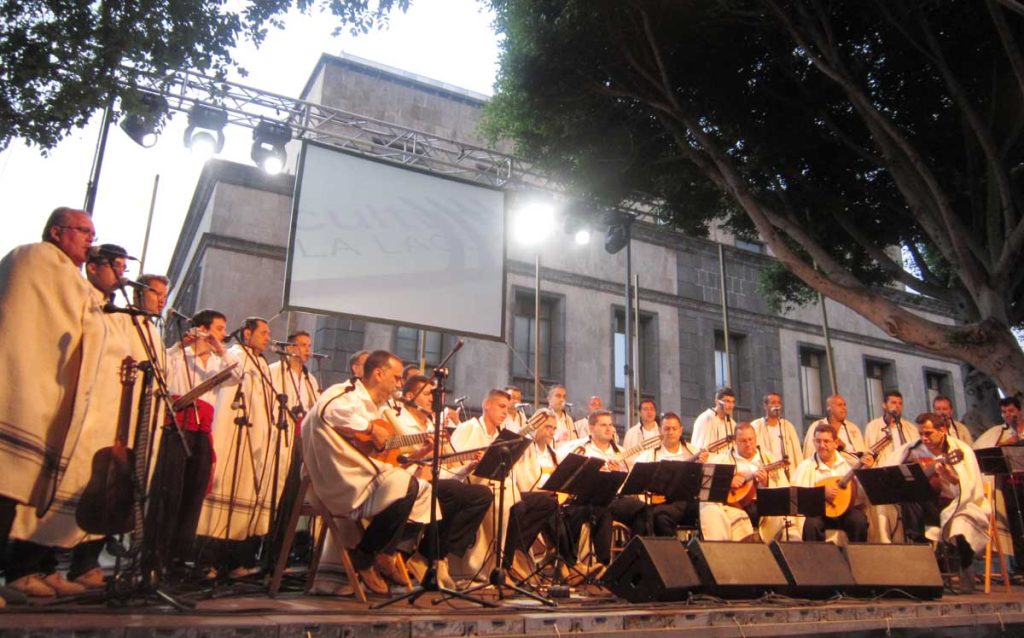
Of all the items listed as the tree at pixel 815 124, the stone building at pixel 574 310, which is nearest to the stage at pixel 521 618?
the tree at pixel 815 124

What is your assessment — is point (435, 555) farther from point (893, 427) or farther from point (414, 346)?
point (414, 346)

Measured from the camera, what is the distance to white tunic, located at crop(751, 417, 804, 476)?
33.9 feet

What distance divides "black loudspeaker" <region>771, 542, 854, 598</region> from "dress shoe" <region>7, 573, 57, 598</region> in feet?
17.7

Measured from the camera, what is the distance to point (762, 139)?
1228 centimetres

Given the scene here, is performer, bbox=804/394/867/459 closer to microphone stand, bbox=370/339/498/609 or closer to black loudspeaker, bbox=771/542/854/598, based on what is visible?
black loudspeaker, bbox=771/542/854/598

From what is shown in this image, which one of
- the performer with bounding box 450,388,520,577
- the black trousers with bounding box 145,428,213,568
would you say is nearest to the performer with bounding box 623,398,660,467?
the performer with bounding box 450,388,520,577

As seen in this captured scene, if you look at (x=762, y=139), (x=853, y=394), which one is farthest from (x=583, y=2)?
(x=853, y=394)

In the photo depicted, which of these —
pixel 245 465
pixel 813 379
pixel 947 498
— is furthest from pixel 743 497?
pixel 813 379

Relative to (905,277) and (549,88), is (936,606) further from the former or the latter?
(549,88)

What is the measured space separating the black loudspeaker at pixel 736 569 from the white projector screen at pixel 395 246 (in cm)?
670

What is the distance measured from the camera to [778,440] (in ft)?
34.6

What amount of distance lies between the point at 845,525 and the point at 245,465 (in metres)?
6.54

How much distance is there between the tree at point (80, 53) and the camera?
7.55m

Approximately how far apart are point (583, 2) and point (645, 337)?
1136 cm
